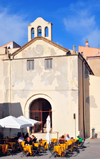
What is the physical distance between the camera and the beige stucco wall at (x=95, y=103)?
1016 inches

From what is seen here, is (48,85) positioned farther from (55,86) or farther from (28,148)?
(28,148)

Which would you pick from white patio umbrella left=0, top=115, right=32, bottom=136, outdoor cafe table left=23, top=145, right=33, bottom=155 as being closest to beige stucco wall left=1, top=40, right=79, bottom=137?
white patio umbrella left=0, top=115, right=32, bottom=136

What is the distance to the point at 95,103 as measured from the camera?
85.6 feet

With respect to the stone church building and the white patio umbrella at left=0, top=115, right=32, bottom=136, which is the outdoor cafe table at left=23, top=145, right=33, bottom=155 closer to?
the white patio umbrella at left=0, top=115, right=32, bottom=136

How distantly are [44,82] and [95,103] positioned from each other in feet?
21.0

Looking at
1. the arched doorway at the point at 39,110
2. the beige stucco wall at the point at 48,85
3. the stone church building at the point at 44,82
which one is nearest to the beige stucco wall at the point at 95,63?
the stone church building at the point at 44,82

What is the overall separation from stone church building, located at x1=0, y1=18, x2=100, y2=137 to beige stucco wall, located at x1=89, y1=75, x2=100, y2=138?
1.02m

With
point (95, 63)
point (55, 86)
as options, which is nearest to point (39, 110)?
point (55, 86)

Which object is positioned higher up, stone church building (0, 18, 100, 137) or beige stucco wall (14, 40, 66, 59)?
beige stucco wall (14, 40, 66, 59)

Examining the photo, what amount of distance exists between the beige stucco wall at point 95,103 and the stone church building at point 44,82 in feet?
3.33

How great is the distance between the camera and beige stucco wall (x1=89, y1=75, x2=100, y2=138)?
84.7 ft

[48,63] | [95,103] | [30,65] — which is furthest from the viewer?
[95,103]

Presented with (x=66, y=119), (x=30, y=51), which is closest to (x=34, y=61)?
(x=30, y=51)

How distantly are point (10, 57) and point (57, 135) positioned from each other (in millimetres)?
9106
